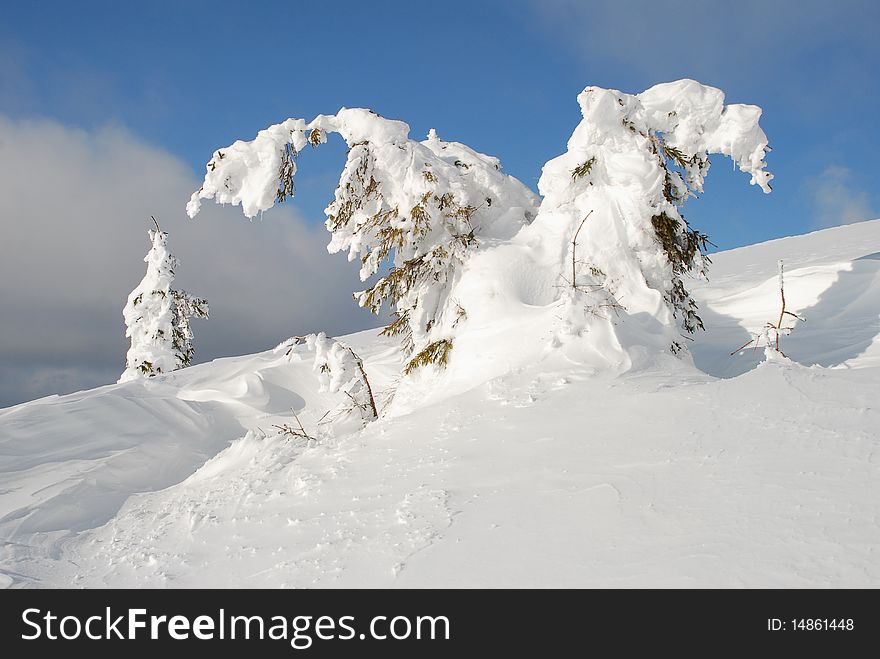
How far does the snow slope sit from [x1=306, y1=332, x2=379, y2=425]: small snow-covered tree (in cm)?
135

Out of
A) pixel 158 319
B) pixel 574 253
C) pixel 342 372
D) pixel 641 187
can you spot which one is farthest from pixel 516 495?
pixel 158 319

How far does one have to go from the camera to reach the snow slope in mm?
3324

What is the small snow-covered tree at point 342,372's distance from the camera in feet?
29.1

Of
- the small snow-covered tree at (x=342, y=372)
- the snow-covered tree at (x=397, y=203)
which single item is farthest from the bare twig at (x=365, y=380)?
the snow-covered tree at (x=397, y=203)

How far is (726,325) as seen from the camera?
41.3ft

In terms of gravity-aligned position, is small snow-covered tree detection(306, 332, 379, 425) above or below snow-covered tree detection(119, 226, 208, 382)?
below

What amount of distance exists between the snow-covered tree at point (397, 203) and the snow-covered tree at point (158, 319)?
16.5 metres

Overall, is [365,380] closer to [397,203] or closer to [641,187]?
[397,203]

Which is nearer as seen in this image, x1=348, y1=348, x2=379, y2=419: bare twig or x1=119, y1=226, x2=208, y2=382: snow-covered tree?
x1=348, y1=348, x2=379, y2=419: bare twig

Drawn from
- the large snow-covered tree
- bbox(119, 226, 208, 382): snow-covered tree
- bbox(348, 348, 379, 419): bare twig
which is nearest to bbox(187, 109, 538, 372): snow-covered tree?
the large snow-covered tree

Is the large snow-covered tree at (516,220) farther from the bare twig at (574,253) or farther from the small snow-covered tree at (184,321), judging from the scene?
the small snow-covered tree at (184,321)

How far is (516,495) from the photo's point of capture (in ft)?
14.4

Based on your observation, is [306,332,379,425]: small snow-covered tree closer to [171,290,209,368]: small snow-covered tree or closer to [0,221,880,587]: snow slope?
[0,221,880,587]: snow slope
